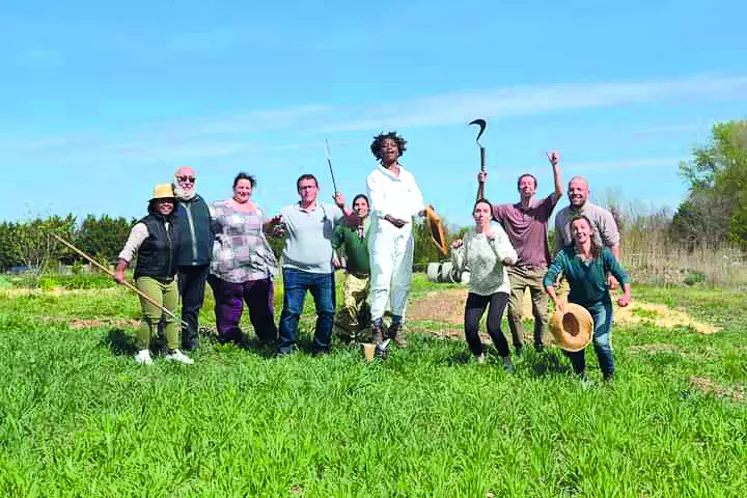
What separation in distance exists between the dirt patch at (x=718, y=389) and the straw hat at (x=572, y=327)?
123cm

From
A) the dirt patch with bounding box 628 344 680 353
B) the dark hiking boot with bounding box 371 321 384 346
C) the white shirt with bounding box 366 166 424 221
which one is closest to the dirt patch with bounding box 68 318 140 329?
the dark hiking boot with bounding box 371 321 384 346

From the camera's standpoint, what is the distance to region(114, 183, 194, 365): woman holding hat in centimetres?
782

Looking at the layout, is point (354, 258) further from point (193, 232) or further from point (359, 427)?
point (359, 427)

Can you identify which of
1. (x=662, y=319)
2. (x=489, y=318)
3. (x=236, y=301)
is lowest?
(x=662, y=319)

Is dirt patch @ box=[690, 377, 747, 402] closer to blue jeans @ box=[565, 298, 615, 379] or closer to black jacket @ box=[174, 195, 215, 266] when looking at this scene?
blue jeans @ box=[565, 298, 615, 379]

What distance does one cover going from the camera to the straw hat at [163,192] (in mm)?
7840

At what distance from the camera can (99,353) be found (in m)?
7.91

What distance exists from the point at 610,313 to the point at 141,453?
436 cm

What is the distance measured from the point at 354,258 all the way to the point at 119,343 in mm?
2843

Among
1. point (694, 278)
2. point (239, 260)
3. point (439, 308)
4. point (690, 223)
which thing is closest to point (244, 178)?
point (239, 260)

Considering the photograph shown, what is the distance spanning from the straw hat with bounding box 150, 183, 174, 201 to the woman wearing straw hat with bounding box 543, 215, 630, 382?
3.90 m

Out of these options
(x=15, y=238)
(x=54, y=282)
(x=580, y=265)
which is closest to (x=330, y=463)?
(x=580, y=265)

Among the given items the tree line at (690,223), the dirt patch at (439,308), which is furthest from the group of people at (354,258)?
the tree line at (690,223)

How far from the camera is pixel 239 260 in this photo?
8.86m
